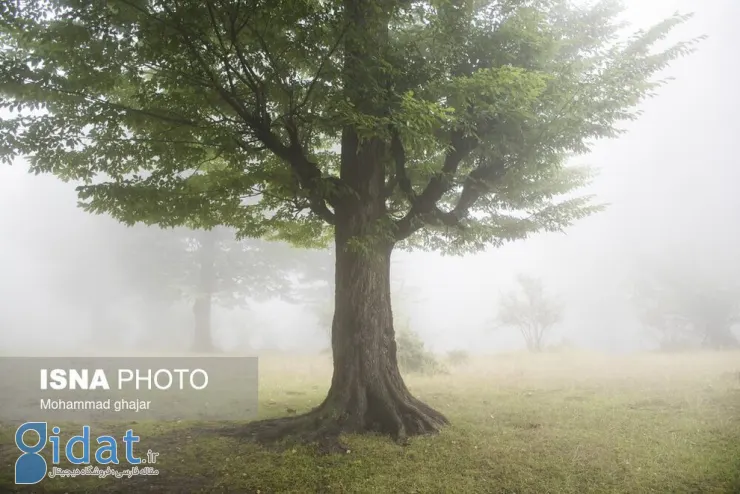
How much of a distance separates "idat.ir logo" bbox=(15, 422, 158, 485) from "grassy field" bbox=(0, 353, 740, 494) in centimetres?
15

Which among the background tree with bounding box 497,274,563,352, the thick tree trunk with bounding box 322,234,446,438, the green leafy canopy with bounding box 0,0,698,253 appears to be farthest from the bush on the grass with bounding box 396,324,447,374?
the background tree with bounding box 497,274,563,352

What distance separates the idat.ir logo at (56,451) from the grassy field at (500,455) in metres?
0.15

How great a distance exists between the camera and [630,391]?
1123 cm

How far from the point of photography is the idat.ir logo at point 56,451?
5.55 m

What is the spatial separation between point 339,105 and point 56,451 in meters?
6.03

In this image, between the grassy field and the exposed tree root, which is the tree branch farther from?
the grassy field

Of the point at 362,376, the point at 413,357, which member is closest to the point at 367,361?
the point at 362,376

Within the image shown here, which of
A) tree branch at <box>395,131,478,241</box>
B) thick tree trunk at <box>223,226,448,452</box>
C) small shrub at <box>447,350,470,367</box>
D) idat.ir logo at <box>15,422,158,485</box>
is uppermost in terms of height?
tree branch at <box>395,131,478,241</box>

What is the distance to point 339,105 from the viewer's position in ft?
20.0

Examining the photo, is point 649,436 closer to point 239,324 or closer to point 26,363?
point 26,363

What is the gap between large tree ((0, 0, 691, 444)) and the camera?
19.5ft

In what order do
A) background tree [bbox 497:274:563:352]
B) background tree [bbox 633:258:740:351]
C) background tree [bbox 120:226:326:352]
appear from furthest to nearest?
background tree [bbox 633:258:740:351] < background tree [bbox 497:274:563:352] < background tree [bbox 120:226:326:352]

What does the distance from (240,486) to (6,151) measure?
593 centimetres

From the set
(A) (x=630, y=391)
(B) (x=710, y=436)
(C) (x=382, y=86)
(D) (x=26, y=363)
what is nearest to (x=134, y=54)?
(C) (x=382, y=86)
